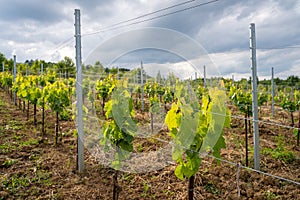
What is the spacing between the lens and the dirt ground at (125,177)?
4.13 meters

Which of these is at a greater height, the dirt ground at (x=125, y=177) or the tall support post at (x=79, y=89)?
the tall support post at (x=79, y=89)

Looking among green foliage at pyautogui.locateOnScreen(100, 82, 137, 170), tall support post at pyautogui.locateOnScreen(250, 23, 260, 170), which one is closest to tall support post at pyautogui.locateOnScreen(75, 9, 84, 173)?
green foliage at pyautogui.locateOnScreen(100, 82, 137, 170)

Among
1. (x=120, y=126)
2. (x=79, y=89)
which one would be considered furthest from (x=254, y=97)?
(x=79, y=89)

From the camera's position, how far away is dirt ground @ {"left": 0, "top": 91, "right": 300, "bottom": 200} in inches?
163

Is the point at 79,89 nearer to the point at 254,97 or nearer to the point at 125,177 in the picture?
the point at 125,177

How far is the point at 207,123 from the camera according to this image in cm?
280

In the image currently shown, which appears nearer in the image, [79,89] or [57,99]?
[79,89]

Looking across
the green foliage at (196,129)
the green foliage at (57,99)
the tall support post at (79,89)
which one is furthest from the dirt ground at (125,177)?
the green foliage at (196,129)

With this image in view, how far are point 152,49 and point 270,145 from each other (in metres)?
5.27

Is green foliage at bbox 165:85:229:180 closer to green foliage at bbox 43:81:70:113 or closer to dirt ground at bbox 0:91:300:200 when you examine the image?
dirt ground at bbox 0:91:300:200

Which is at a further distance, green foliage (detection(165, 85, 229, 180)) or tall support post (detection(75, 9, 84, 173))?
tall support post (detection(75, 9, 84, 173))

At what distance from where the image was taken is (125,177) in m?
4.74

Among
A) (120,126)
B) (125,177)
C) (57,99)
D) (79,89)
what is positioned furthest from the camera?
(57,99)

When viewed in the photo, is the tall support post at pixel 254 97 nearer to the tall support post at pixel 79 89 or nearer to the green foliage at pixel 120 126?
the green foliage at pixel 120 126
